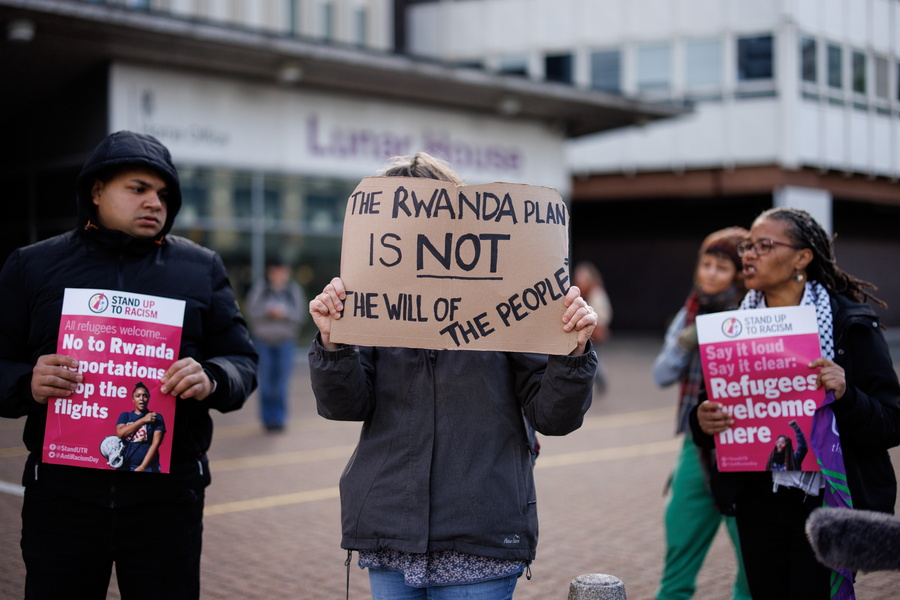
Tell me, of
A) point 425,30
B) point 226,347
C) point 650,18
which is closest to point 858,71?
point 650,18

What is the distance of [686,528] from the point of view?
4.71m

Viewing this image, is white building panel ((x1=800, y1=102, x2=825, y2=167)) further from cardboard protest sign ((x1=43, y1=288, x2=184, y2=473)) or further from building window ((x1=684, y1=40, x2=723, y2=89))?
cardboard protest sign ((x1=43, y1=288, x2=184, y2=473))

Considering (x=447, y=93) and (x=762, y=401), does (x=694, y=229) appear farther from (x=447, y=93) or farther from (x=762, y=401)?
(x=762, y=401)

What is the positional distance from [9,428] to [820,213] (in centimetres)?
2151

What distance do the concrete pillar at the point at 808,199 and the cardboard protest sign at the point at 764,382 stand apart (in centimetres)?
2245

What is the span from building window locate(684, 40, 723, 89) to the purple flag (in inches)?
959

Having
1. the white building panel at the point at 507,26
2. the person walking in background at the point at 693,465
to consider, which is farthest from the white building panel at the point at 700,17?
the person walking in background at the point at 693,465

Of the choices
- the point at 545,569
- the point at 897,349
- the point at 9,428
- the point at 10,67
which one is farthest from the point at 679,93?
the point at 545,569

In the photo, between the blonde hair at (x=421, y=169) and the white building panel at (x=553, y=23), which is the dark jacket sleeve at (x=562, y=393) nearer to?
the blonde hair at (x=421, y=169)

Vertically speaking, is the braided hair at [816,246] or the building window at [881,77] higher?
the building window at [881,77]

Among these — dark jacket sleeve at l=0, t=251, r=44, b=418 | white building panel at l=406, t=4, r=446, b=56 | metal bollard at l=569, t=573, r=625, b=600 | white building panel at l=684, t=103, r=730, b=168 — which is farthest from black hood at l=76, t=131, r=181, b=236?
white building panel at l=406, t=4, r=446, b=56

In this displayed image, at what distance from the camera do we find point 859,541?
2.12m

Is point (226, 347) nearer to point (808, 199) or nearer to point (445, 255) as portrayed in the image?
point (445, 255)

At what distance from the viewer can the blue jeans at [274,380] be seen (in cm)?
1078
